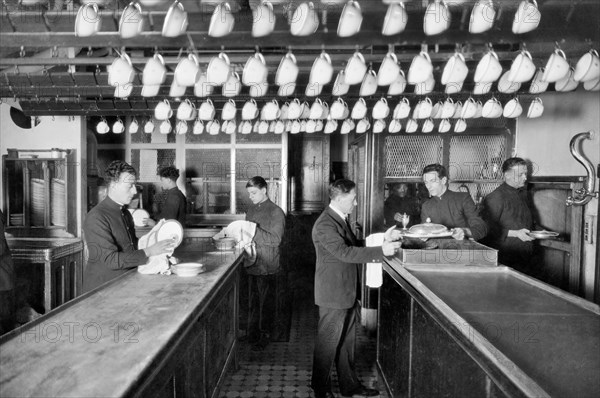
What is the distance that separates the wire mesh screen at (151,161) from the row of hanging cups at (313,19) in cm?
578

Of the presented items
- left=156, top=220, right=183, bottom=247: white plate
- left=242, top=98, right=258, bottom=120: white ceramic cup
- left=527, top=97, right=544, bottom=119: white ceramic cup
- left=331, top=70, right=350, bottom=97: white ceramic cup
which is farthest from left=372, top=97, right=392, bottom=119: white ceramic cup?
left=156, top=220, right=183, bottom=247: white plate

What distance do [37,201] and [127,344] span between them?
480 centimetres

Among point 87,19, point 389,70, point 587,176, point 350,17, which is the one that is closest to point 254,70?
point 350,17

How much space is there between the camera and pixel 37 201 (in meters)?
5.73

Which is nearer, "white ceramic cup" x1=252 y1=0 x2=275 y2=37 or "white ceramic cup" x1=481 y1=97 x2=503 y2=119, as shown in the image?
"white ceramic cup" x1=252 y1=0 x2=275 y2=37

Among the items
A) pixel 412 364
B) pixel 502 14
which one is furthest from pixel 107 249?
pixel 502 14

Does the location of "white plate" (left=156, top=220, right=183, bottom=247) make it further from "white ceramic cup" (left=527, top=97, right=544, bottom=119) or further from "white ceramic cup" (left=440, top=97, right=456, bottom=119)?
"white ceramic cup" (left=527, top=97, right=544, bottom=119)

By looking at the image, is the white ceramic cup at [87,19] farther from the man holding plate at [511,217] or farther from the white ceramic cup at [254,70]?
the man holding plate at [511,217]

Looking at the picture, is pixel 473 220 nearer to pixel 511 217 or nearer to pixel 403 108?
pixel 511 217

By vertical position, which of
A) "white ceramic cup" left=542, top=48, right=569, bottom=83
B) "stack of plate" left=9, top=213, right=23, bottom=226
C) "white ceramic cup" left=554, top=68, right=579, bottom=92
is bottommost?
"stack of plate" left=9, top=213, right=23, bottom=226

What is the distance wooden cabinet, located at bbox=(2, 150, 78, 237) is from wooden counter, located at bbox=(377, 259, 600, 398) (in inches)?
181

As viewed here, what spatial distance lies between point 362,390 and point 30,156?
507 centimetres

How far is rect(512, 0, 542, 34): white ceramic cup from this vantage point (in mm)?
2153

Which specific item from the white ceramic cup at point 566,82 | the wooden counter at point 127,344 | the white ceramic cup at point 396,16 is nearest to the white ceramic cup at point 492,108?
the white ceramic cup at point 566,82
